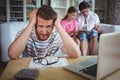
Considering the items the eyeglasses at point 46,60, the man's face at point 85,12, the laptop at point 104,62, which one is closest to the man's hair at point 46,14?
the eyeglasses at point 46,60

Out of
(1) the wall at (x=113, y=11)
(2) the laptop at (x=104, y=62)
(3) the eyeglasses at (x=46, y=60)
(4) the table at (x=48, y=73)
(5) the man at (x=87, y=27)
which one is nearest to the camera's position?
(2) the laptop at (x=104, y=62)

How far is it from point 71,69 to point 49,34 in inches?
24.7

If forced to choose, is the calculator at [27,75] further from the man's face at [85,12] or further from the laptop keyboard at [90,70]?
the man's face at [85,12]

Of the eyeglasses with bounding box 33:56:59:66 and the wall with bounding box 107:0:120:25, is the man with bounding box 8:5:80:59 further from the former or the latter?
the wall with bounding box 107:0:120:25

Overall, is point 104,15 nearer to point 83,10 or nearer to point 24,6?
point 83,10

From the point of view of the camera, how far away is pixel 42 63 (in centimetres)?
122

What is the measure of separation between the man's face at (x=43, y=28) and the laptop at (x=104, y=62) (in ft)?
1.71

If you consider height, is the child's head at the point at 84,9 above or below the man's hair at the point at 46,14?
above

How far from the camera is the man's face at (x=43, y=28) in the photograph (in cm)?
159

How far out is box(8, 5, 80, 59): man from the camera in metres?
1.50

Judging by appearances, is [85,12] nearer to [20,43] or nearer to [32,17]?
[32,17]

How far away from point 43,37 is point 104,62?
0.84 meters

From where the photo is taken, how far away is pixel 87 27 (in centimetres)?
323

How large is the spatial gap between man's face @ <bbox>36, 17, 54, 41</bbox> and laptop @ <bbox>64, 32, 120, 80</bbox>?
52 centimetres
